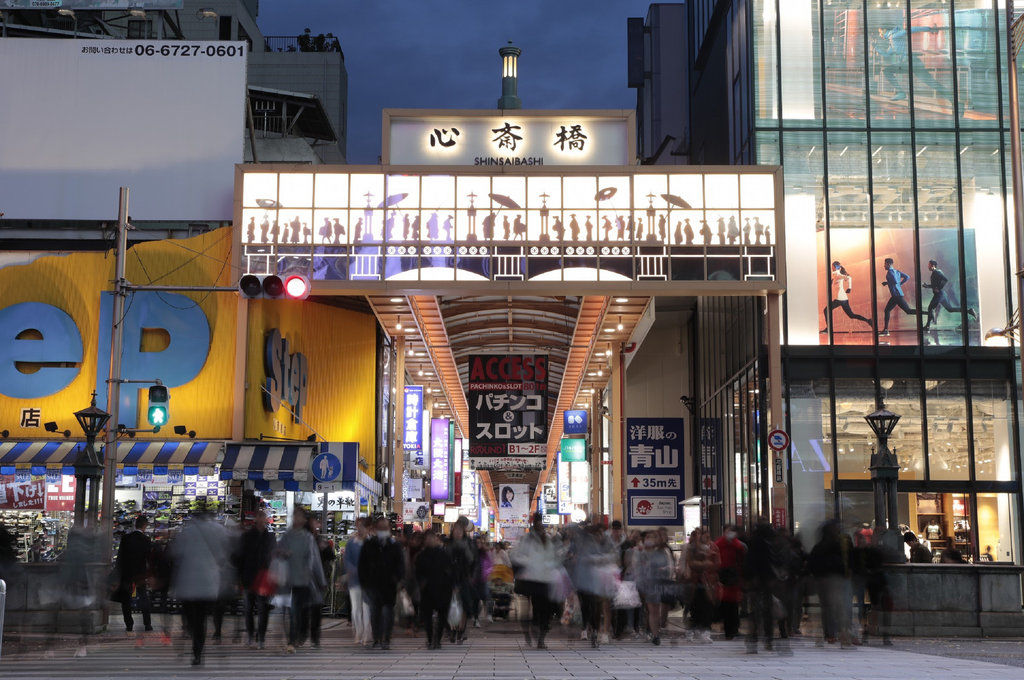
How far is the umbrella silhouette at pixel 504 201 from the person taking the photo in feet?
89.3

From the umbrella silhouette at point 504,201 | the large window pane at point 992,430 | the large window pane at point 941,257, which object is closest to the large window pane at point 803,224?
the large window pane at point 941,257

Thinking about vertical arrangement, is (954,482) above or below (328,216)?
below

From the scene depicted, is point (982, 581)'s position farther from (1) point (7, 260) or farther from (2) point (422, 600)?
(1) point (7, 260)

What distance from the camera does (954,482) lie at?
95.5ft

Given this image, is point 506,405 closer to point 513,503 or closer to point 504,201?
point 504,201

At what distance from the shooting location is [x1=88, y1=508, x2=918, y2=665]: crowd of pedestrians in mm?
15453

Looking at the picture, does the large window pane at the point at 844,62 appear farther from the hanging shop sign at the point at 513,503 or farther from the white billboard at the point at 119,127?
the hanging shop sign at the point at 513,503

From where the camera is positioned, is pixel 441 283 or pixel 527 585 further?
pixel 441 283

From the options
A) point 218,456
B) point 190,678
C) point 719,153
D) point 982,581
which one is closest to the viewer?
point 190,678

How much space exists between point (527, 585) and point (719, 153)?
21.2 meters

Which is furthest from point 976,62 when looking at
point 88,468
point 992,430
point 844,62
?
point 88,468

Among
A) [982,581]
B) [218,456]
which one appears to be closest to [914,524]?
[982,581]

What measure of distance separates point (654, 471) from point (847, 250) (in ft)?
24.0

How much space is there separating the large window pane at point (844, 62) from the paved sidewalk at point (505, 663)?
16.0 m
